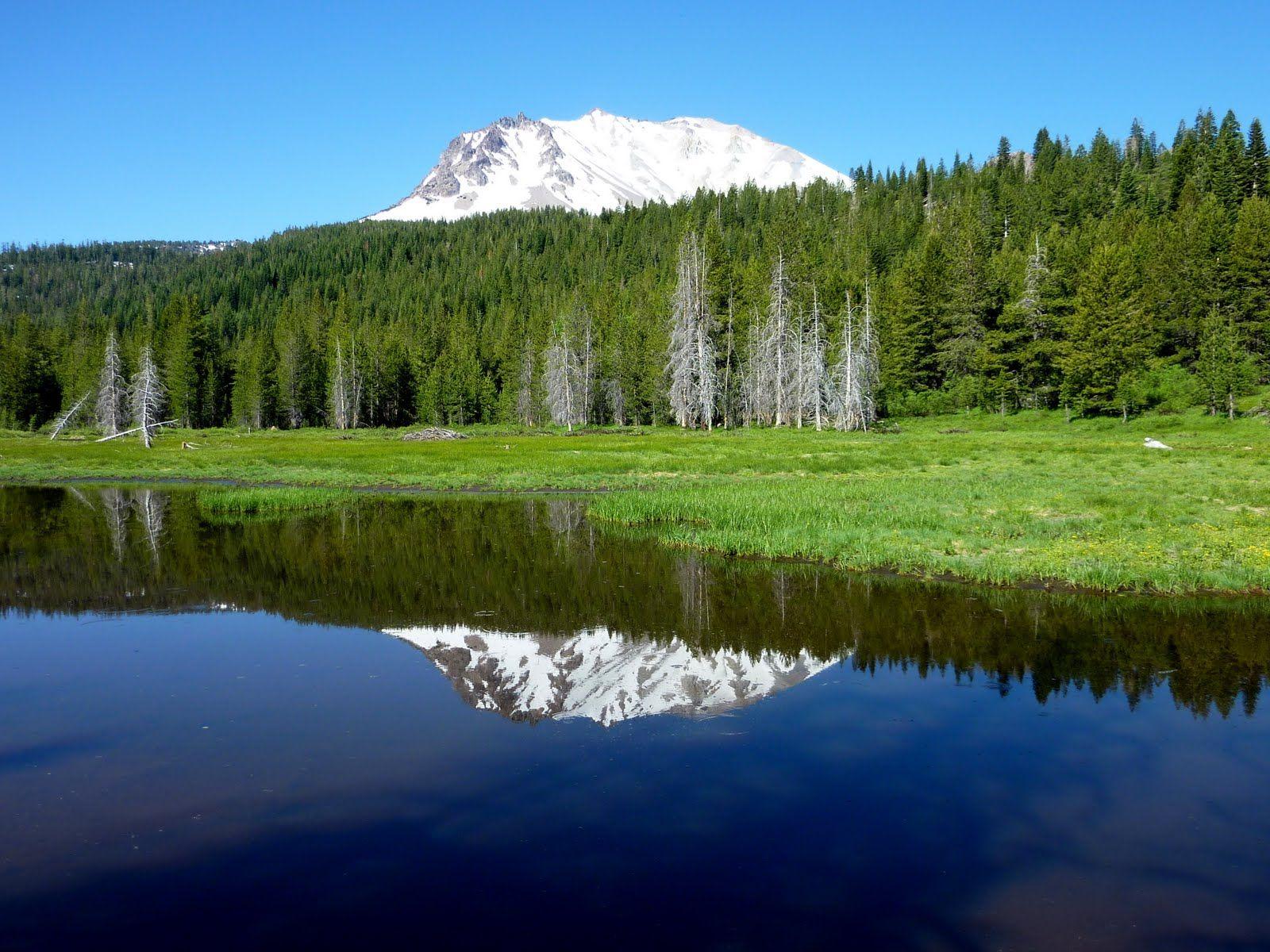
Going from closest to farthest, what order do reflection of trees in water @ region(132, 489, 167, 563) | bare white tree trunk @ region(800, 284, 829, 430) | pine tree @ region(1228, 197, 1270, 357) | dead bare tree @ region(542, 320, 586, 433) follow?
1. reflection of trees in water @ region(132, 489, 167, 563)
2. pine tree @ region(1228, 197, 1270, 357)
3. bare white tree trunk @ region(800, 284, 829, 430)
4. dead bare tree @ region(542, 320, 586, 433)

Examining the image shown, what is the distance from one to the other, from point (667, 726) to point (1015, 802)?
Result: 170 inches

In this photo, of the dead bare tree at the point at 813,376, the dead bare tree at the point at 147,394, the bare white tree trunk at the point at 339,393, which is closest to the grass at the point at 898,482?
the dead bare tree at the point at 147,394

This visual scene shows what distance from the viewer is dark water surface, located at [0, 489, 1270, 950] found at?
6.84 m

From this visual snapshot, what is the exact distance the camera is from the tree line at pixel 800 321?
69.9 metres

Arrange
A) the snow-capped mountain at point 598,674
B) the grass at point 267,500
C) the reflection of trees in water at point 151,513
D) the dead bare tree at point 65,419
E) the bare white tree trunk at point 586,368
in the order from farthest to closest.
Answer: the bare white tree trunk at point 586,368
the dead bare tree at point 65,419
the grass at point 267,500
the reflection of trees in water at point 151,513
the snow-capped mountain at point 598,674

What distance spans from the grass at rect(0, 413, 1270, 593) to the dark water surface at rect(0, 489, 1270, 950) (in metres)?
2.96

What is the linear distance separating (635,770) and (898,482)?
979 inches

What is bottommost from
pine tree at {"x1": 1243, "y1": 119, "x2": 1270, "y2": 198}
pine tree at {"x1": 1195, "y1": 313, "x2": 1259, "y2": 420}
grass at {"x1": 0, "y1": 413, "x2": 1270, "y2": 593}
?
grass at {"x1": 0, "y1": 413, "x2": 1270, "y2": 593}

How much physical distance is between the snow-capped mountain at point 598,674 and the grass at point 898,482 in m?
7.83

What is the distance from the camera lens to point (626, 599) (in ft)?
60.0

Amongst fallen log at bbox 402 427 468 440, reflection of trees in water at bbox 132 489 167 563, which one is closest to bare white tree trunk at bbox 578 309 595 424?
fallen log at bbox 402 427 468 440

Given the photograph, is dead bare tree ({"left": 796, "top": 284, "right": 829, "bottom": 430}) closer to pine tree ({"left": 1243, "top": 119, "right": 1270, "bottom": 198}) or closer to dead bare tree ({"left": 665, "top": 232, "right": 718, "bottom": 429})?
dead bare tree ({"left": 665, "top": 232, "right": 718, "bottom": 429})

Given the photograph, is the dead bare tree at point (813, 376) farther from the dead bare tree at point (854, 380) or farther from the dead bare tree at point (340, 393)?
the dead bare tree at point (340, 393)

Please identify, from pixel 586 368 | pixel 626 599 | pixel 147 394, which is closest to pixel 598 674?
pixel 626 599
